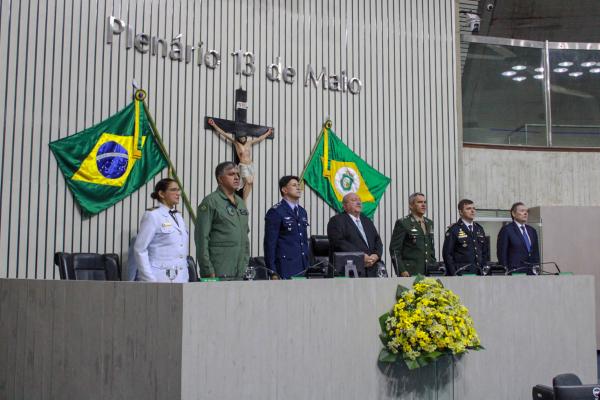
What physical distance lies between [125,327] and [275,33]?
5001 millimetres

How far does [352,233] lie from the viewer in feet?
17.6

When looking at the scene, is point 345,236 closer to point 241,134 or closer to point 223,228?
point 223,228

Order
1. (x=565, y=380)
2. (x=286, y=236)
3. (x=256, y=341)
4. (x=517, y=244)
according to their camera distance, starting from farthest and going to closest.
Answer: (x=517, y=244)
(x=286, y=236)
(x=256, y=341)
(x=565, y=380)

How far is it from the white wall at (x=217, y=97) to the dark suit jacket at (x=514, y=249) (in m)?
1.90

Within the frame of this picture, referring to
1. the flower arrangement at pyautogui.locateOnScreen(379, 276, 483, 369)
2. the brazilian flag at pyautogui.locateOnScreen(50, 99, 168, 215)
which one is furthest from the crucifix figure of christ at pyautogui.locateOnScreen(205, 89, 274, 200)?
the flower arrangement at pyautogui.locateOnScreen(379, 276, 483, 369)

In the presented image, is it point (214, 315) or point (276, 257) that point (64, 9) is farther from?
point (214, 315)

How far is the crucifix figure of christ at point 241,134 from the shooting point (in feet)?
23.5

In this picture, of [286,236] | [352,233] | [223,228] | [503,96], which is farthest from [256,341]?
[503,96]

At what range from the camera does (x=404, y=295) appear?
12.7 feet

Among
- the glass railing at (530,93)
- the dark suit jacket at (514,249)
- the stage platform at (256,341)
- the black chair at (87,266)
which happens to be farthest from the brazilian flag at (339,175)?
the stage platform at (256,341)

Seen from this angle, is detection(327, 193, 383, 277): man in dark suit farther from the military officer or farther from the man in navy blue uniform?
the military officer

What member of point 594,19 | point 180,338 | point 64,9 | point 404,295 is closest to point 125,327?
point 180,338

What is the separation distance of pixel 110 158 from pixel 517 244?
12.1ft

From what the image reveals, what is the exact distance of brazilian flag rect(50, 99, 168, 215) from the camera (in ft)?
20.6
